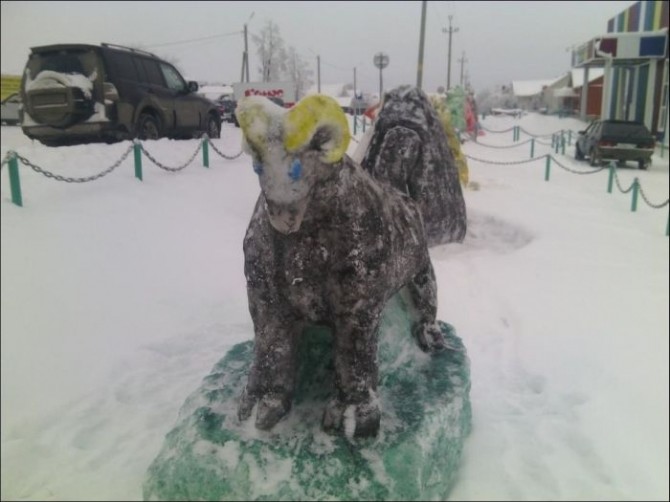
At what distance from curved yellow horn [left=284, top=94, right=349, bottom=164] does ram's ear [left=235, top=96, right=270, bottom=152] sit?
0.07m

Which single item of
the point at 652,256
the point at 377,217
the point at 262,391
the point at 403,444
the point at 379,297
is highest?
the point at 377,217

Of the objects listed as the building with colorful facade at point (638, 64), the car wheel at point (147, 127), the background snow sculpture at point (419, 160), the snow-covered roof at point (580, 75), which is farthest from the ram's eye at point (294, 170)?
the snow-covered roof at point (580, 75)

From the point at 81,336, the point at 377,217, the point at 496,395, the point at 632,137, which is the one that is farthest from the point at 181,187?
the point at 632,137

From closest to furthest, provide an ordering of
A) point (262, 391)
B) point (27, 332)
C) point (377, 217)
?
point (377, 217)
point (262, 391)
point (27, 332)

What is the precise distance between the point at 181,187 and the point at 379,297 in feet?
19.2

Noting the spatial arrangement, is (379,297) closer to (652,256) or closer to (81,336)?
(81,336)

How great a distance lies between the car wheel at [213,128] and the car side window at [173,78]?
4.67 feet

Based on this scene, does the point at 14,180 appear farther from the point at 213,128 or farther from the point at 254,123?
the point at 213,128

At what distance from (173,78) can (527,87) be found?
226 feet

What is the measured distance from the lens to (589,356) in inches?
166

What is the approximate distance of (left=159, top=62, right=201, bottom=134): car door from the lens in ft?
25.3

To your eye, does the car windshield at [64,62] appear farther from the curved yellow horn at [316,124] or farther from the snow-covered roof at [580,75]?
the snow-covered roof at [580,75]

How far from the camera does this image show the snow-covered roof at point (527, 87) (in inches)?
2618

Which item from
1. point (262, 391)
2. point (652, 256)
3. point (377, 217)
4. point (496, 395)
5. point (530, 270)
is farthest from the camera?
point (652, 256)
